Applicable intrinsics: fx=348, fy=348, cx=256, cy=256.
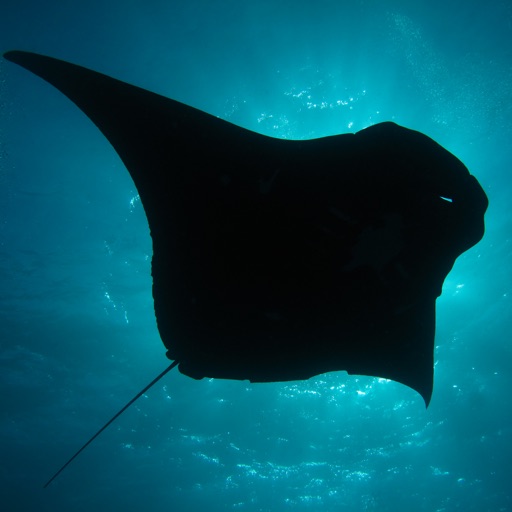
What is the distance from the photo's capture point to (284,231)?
291cm

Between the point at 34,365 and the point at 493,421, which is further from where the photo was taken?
the point at 493,421

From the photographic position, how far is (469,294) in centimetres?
1540

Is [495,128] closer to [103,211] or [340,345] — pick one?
[340,345]

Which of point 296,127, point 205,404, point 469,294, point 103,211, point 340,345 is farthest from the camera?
point 205,404

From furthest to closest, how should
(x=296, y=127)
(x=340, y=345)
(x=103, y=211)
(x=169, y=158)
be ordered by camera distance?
(x=103, y=211)
(x=296, y=127)
(x=340, y=345)
(x=169, y=158)

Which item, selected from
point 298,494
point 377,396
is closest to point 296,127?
point 377,396

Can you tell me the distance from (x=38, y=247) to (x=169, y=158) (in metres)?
13.0

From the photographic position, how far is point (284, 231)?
2912 mm

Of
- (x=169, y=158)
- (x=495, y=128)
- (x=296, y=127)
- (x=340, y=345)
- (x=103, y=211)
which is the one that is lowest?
(x=340, y=345)

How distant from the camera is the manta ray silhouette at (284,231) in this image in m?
2.55

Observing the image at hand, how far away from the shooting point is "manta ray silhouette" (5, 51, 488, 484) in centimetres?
255

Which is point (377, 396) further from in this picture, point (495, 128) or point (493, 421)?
point (495, 128)

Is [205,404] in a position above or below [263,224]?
above

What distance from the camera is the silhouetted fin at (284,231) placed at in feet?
8.37
